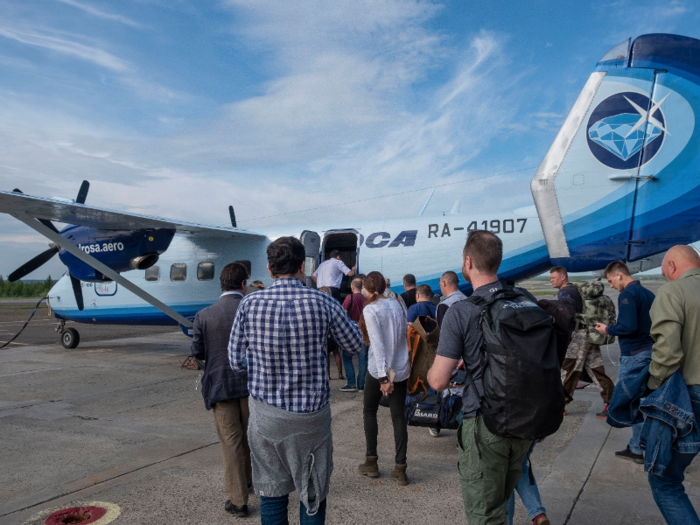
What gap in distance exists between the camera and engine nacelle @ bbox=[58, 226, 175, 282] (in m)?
12.2

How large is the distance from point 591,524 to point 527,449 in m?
1.69

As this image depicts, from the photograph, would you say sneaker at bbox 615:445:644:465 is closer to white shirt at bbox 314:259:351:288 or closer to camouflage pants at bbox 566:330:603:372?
camouflage pants at bbox 566:330:603:372

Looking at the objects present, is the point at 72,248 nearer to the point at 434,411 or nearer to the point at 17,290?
the point at 434,411

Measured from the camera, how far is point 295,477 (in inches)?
104

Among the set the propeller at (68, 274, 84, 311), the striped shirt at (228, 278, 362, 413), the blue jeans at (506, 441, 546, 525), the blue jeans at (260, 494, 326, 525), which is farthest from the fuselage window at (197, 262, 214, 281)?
the blue jeans at (506, 441, 546, 525)

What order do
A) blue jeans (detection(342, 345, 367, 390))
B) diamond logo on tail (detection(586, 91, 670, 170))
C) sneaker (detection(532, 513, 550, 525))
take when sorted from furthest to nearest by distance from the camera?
blue jeans (detection(342, 345, 367, 390))
diamond logo on tail (detection(586, 91, 670, 170))
sneaker (detection(532, 513, 550, 525))

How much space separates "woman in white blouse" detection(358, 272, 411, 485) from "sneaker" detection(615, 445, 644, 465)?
2.33 m

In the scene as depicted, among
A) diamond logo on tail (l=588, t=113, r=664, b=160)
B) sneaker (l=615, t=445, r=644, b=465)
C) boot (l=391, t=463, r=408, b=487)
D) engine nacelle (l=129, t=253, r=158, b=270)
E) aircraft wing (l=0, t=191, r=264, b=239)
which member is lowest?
sneaker (l=615, t=445, r=644, b=465)

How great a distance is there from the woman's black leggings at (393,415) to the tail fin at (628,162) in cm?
509

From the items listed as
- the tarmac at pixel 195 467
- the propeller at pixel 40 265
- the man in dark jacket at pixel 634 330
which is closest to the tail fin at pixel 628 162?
the tarmac at pixel 195 467

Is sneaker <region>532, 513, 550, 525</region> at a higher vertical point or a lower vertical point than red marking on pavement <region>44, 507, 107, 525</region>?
higher

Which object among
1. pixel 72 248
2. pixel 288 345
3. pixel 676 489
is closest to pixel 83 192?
pixel 72 248

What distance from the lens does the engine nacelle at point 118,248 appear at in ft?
40.1

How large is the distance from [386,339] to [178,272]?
9.76m
